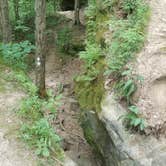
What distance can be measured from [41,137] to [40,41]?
2633 millimetres

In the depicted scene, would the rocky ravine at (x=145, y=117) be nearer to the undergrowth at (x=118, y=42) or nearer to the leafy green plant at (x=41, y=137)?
the undergrowth at (x=118, y=42)

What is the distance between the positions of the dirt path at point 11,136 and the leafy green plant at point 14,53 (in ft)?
5.56

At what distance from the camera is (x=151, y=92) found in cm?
711

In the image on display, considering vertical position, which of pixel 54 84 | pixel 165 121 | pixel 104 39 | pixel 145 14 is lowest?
pixel 54 84

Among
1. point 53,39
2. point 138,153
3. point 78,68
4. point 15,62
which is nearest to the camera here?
point 138,153

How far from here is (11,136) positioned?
7852 mm

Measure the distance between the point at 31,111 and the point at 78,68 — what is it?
148 inches

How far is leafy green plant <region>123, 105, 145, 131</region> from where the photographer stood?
6.59 m

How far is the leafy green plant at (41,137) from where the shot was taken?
753 cm

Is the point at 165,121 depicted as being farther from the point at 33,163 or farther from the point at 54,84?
the point at 54,84

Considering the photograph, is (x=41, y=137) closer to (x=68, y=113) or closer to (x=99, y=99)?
(x=99, y=99)

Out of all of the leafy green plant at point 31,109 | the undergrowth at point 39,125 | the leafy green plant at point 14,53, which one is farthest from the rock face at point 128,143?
the leafy green plant at point 14,53

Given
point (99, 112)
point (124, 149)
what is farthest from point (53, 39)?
point (124, 149)

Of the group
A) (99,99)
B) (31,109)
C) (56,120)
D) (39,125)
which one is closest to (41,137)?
(39,125)
